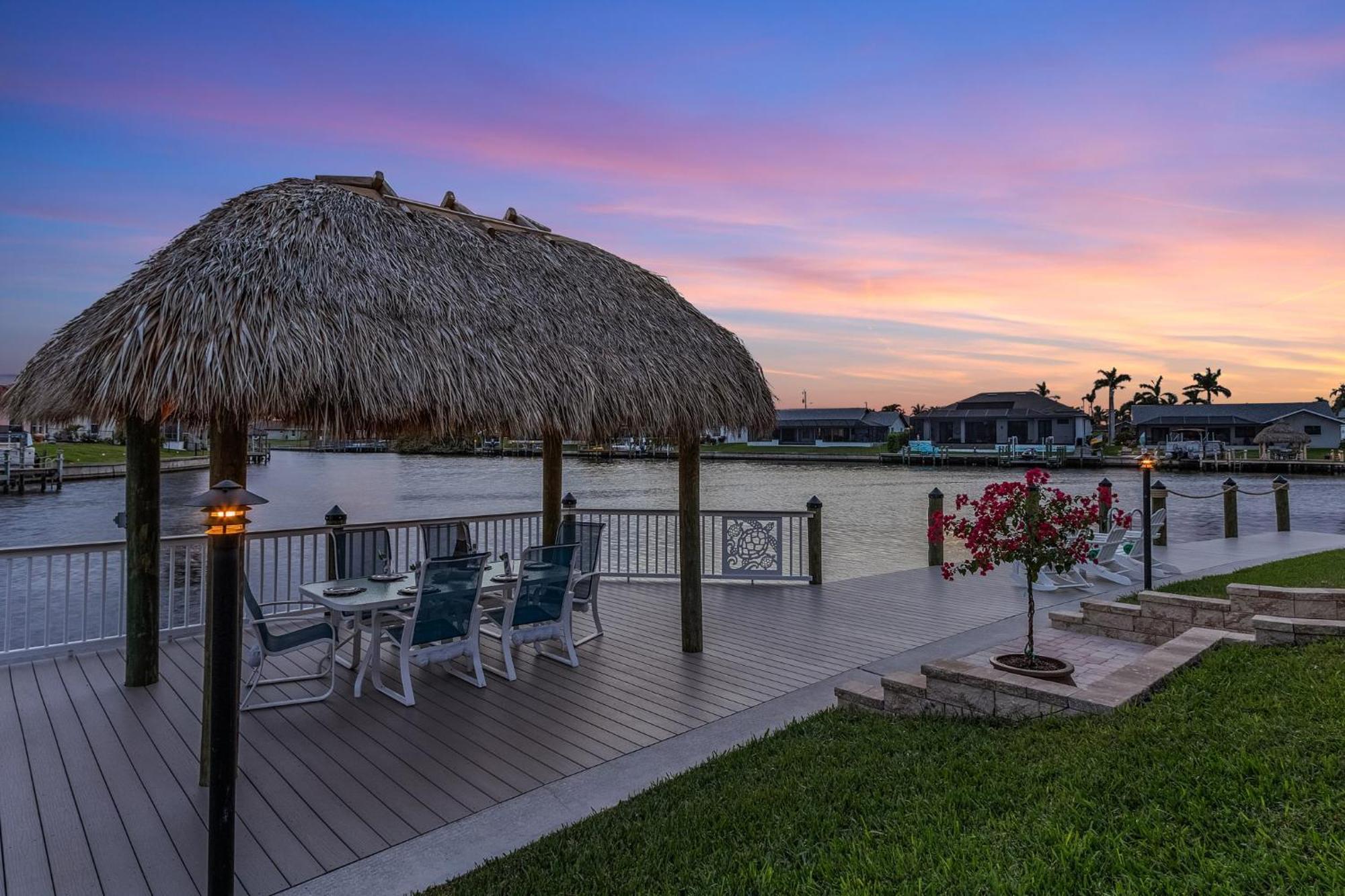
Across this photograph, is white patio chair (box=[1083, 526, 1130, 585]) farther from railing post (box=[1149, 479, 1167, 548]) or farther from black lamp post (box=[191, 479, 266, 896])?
black lamp post (box=[191, 479, 266, 896])

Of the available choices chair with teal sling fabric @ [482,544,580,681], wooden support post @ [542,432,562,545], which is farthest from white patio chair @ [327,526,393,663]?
wooden support post @ [542,432,562,545]

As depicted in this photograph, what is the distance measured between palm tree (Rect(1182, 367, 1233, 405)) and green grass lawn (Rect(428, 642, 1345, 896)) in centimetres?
8717

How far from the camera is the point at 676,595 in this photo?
308 inches

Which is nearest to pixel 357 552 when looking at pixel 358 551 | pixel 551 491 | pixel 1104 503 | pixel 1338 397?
pixel 358 551

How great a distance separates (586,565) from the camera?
637 cm

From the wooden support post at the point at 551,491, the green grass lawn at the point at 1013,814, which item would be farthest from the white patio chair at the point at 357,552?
the green grass lawn at the point at 1013,814

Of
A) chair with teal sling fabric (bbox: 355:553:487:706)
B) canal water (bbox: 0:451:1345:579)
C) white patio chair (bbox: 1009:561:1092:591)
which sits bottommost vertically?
canal water (bbox: 0:451:1345:579)

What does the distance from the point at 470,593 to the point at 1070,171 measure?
11933 millimetres

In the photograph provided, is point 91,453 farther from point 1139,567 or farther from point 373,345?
point 1139,567

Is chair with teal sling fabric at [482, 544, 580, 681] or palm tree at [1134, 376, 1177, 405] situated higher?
palm tree at [1134, 376, 1177, 405]

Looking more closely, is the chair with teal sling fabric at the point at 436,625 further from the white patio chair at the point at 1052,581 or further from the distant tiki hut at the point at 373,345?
the white patio chair at the point at 1052,581

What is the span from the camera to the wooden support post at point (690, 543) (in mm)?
5719

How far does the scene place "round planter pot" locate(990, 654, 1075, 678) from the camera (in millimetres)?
4082

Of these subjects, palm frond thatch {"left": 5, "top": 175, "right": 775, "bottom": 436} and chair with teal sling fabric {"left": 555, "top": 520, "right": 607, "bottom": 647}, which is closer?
palm frond thatch {"left": 5, "top": 175, "right": 775, "bottom": 436}
